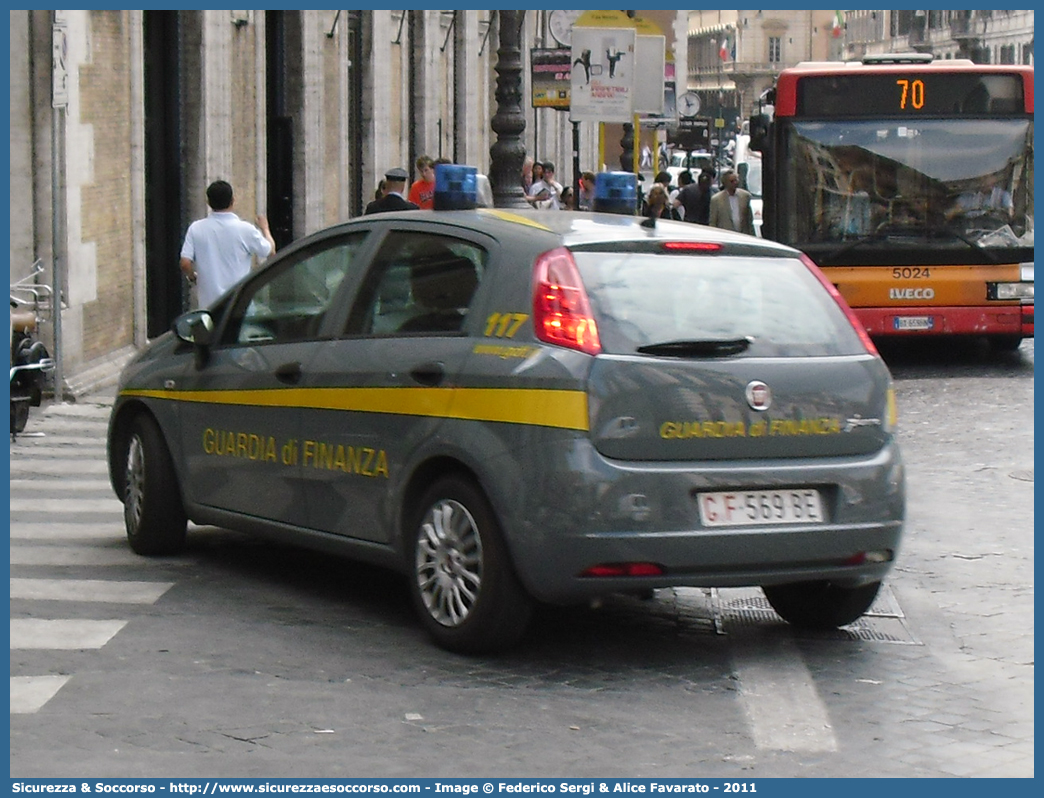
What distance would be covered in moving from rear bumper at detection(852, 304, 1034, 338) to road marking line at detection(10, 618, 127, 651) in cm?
1173

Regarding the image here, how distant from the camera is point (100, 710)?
621cm

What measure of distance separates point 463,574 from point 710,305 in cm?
122

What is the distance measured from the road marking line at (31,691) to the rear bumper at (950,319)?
12545 millimetres

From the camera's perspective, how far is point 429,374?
23.7ft

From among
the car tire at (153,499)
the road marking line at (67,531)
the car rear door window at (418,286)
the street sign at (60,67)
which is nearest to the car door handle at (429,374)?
the car rear door window at (418,286)

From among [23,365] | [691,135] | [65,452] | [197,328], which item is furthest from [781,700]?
A: [691,135]

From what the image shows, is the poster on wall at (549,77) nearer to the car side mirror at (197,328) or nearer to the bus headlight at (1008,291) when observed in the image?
the bus headlight at (1008,291)

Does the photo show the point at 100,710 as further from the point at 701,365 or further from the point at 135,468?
the point at 135,468

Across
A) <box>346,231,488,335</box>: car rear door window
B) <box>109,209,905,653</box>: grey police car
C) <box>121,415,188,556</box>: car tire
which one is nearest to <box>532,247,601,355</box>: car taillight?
<box>109,209,905,653</box>: grey police car

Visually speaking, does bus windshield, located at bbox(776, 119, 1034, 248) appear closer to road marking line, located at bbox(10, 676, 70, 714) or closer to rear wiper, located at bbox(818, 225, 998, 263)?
rear wiper, located at bbox(818, 225, 998, 263)

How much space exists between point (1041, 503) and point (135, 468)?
477 centimetres

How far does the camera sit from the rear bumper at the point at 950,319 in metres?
18.3
